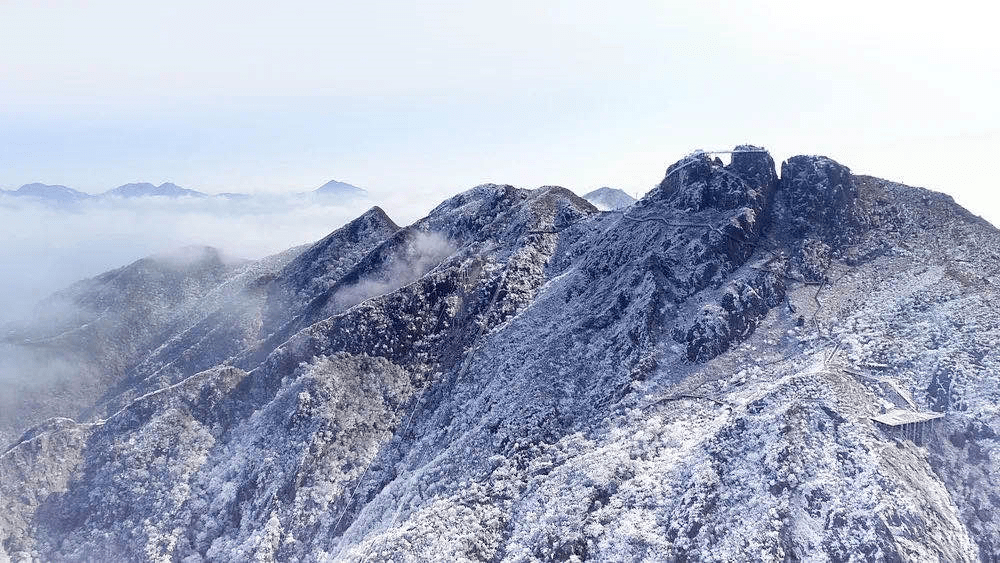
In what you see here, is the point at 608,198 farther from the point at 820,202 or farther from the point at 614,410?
the point at 614,410

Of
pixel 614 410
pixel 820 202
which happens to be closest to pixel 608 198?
pixel 820 202

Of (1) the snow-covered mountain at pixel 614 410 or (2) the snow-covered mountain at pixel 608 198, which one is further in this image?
(2) the snow-covered mountain at pixel 608 198

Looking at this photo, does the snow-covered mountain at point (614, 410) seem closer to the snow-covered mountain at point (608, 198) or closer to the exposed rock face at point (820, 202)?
the exposed rock face at point (820, 202)

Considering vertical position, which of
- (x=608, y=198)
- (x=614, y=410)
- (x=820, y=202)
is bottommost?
(x=614, y=410)

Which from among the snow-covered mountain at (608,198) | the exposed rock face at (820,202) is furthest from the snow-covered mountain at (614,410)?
the snow-covered mountain at (608,198)

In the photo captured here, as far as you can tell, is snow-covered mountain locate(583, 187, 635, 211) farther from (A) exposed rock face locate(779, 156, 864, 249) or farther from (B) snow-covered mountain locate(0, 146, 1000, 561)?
(A) exposed rock face locate(779, 156, 864, 249)

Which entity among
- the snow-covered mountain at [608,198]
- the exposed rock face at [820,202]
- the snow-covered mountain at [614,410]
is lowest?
the snow-covered mountain at [614,410]

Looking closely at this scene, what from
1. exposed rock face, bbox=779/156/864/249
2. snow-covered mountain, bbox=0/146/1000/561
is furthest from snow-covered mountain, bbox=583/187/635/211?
exposed rock face, bbox=779/156/864/249
